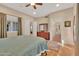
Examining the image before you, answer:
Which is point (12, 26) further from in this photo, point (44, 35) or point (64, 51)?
point (64, 51)

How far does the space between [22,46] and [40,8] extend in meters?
0.63

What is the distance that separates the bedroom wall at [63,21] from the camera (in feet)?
6.30

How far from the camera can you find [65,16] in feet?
6.45

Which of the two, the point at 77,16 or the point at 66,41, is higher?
the point at 77,16

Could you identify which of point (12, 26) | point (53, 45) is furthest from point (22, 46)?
point (53, 45)

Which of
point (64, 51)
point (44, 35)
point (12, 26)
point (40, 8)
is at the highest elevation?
point (40, 8)

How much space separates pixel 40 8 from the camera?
1.98 metres

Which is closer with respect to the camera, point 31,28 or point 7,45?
point 7,45

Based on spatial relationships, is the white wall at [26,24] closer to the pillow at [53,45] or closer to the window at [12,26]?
the window at [12,26]

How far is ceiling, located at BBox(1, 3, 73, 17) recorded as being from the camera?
6.26 ft

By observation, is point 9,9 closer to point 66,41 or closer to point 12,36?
point 12,36

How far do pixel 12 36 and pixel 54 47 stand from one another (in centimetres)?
65

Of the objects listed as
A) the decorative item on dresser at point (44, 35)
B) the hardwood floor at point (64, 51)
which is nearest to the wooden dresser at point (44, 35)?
the decorative item on dresser at point (44, 35)

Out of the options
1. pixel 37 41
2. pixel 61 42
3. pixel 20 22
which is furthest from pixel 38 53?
pixel 20 22
